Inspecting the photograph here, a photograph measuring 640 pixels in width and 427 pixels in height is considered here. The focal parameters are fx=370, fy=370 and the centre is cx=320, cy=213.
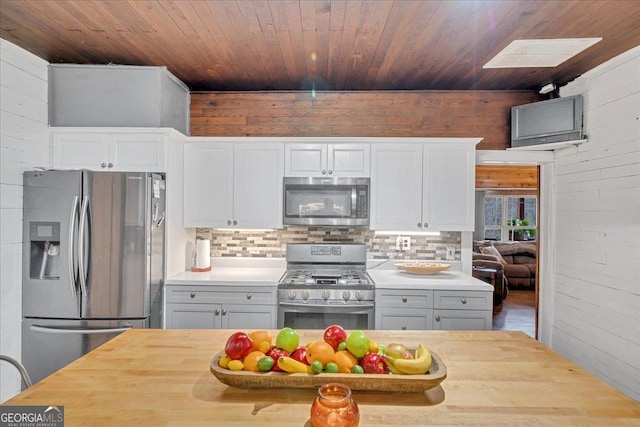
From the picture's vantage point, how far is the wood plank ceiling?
2.09 metres

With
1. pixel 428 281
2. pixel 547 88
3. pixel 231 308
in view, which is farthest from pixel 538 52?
pixel 231 308

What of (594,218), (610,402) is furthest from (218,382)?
(594,218)

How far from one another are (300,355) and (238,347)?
21 centimetres

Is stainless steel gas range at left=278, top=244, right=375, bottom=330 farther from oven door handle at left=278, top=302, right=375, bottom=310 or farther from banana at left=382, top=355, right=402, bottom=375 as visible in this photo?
banana at left=382, top=355, right=402, bottom=375

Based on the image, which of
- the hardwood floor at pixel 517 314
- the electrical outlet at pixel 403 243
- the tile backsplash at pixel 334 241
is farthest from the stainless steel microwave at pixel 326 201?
the hardwood floor at pixel 517 314

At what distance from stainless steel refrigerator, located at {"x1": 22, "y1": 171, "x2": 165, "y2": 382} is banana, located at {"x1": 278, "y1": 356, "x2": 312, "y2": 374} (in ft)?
6.21

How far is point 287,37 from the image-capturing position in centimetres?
247

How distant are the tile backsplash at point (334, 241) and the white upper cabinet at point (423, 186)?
1.05ft

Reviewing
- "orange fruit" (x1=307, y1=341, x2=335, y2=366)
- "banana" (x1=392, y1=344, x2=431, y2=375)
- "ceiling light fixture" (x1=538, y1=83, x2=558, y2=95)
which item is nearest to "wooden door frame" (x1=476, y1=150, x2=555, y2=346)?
"ceiling light fixture" (x1=538, y1=83, x2=558, y2=95)

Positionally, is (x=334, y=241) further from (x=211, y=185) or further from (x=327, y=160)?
(x=211, y=185)

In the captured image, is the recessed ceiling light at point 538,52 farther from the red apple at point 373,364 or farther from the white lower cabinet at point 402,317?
the red apple at point 373,364

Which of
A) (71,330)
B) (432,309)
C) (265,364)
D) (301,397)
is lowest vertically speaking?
(71,330)

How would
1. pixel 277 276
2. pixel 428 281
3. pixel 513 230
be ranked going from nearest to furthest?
pixel 428 281, pixel 277 276, pixel 513 230

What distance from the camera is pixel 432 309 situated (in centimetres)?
291
